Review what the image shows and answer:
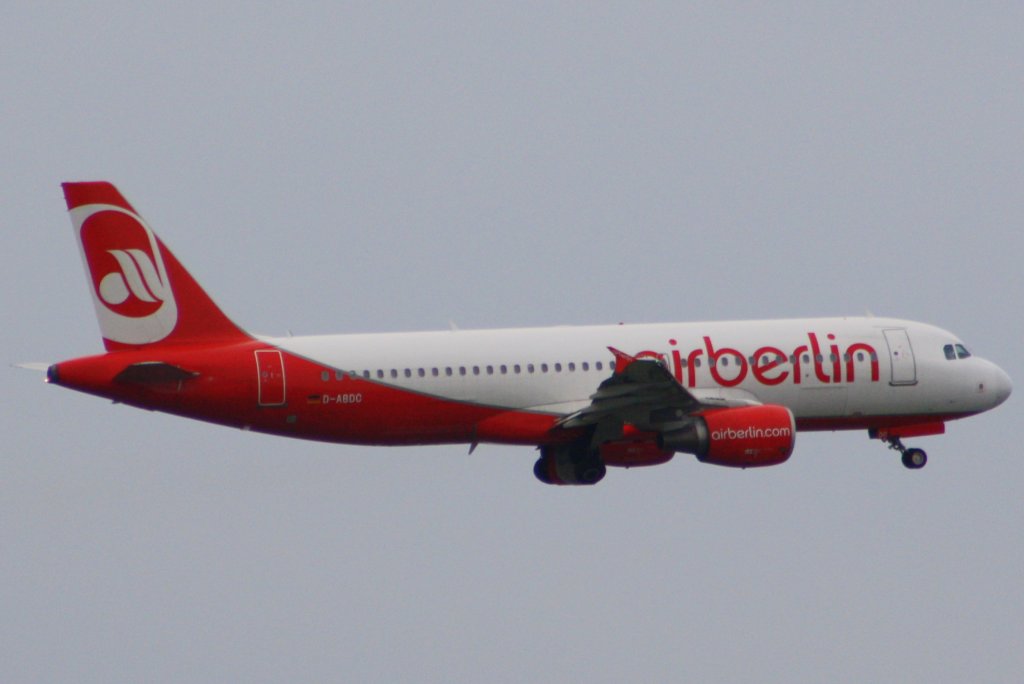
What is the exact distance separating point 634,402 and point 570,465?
440 centimetres

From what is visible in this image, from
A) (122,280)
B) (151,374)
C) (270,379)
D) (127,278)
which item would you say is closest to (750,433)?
(270,379)

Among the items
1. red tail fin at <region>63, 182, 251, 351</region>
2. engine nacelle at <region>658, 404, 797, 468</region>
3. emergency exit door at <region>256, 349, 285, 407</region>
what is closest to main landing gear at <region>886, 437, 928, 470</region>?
engine nacelle at <region>658, 404, 797, 468</region>

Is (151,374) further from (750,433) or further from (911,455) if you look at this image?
(911,455)

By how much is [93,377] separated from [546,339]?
41.8 ft

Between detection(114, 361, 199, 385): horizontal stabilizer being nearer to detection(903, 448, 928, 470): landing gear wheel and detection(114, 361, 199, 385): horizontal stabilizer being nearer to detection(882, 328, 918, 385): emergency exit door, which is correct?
detection(882, 328, 918, 385): emergency exit door

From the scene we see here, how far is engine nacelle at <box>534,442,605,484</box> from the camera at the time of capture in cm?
5625

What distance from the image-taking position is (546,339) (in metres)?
55.1

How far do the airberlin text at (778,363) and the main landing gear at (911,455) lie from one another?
345 cm

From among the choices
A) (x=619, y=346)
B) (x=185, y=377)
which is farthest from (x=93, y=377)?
(x=619, y=346)

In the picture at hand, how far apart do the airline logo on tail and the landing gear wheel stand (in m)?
23.0

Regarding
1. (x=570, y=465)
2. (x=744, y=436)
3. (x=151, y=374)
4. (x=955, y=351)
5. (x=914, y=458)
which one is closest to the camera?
(x=151, y=374)

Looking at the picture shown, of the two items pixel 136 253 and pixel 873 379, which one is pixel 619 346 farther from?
pixel 136 253

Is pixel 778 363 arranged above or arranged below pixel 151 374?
above

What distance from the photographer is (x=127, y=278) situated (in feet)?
169
